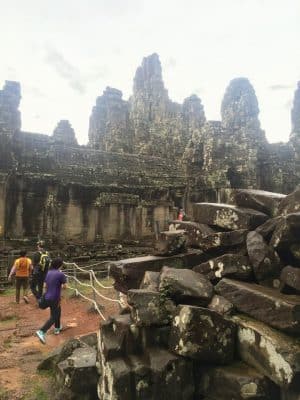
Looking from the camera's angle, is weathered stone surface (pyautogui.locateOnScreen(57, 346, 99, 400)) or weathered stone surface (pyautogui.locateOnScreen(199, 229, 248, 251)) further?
weathered stone surface (pyautogui.locateOnScreen(199, 229, 248, 251))

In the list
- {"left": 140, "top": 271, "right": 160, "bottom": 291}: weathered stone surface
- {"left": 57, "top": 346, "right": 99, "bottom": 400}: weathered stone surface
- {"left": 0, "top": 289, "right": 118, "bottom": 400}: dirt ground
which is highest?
{"left": 140, "top": 271, "right": 160, "bottom": 291}: weathered stone surface

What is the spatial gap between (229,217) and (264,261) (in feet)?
3.34

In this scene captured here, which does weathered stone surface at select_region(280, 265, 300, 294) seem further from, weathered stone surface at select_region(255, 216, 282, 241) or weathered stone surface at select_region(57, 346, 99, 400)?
weathered stone surface at select_region(57, 346, 99, 400)

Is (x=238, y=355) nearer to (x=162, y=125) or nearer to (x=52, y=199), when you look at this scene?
(x=52, y=199)

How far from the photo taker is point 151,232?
18688 millimetres

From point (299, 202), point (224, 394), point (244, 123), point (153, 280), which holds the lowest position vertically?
point (224, 394)

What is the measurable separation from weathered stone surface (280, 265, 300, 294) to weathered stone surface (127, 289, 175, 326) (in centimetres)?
125

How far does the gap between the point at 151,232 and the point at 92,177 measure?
12.5 feet

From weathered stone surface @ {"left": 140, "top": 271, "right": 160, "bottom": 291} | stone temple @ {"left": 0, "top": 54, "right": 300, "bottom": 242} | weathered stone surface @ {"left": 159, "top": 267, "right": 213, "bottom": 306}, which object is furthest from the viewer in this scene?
stone temple @ {"left": 0, "top": 54, "right": 300, "bottom": 242}

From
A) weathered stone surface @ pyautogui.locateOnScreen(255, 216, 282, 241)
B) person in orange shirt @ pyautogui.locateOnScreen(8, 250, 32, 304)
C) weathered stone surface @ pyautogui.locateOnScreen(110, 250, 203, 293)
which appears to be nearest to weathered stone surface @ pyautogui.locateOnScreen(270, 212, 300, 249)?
weathered stone surface @ pyautogui.locateOnScreen(255, 216, 282, 241)

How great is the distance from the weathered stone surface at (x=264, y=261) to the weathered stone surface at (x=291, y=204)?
1.86 feet

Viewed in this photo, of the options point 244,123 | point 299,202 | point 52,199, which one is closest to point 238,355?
point 299,202

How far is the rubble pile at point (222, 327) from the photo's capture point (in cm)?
376

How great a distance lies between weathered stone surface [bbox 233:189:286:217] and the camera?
539cm
